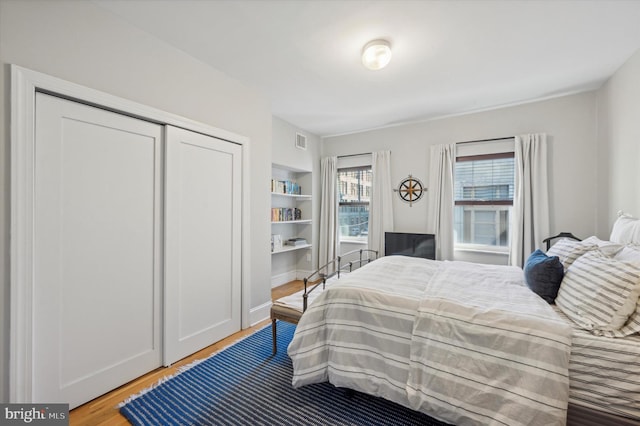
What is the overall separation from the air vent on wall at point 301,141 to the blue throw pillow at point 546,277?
353 centimetres

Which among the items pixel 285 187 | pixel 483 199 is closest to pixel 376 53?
pixel 285 187

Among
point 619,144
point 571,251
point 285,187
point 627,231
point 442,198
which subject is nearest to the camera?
point 571,251

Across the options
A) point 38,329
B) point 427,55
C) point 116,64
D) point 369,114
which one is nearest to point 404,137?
point 369,114

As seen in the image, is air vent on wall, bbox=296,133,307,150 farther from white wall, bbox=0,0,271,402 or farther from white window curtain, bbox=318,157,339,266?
white wall, bbox=0,0,271,402

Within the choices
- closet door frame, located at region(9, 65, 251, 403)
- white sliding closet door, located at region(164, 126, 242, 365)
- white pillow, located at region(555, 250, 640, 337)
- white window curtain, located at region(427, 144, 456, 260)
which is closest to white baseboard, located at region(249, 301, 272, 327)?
white sliding closet door, located at region(164, 126, 242, 365)

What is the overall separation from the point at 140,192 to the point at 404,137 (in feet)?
12.1

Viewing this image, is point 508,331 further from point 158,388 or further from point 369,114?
point 369,114

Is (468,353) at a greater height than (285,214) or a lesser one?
lesser

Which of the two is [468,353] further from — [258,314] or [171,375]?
[258,314]

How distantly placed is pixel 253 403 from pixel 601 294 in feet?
6.92

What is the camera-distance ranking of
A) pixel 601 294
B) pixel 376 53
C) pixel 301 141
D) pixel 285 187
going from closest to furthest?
pixel 601 294 → pixel 376 53 → pixel 285 187 → pixel 301 141

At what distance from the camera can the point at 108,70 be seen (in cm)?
183

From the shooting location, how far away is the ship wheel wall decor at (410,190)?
4.09 metres

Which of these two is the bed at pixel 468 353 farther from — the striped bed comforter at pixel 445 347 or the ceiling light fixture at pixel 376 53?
the ceiling light fixture at pixel 376 53
